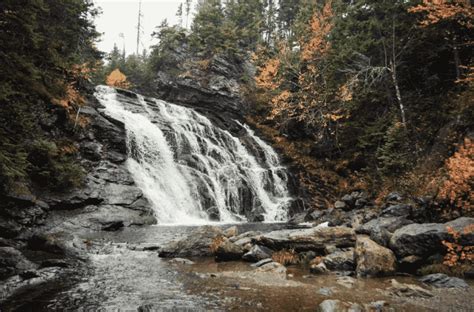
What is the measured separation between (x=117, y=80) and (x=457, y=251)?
44788 mm

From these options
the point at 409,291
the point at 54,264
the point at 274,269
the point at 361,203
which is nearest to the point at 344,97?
the point at 361,203

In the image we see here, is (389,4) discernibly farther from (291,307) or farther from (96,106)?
(96,106)

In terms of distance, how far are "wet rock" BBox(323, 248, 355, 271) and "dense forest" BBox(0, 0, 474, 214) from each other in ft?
12.5

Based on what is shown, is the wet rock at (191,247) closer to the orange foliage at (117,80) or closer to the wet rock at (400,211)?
the wet rock at (400,211)

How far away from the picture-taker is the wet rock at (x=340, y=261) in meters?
8.00

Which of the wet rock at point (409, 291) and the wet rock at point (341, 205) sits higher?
the wet rock at point (409, 291)

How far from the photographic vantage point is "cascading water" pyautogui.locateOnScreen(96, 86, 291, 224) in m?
20.1

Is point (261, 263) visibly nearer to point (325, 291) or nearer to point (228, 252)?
point (228, 252)

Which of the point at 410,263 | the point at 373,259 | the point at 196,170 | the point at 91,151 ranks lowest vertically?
the point at 410,263

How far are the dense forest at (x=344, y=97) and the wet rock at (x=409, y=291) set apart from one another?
14.2 ft

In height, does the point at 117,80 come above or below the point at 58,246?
above

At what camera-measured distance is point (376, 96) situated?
2483 cm

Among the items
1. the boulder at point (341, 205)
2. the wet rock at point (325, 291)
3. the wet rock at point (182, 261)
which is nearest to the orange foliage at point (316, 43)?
the boulder at point (341, 205)

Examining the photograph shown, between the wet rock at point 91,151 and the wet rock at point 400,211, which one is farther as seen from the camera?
the wet rock at point 91,151
